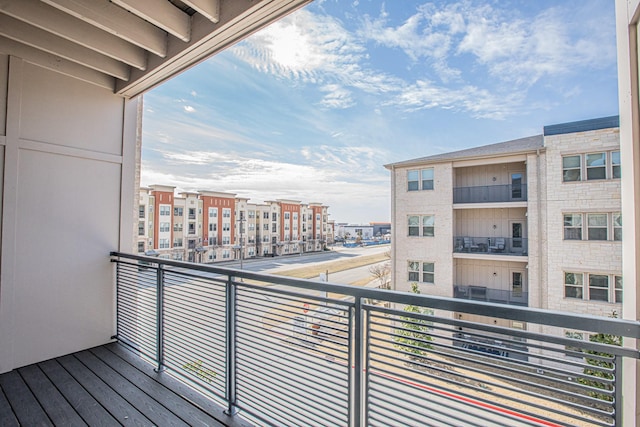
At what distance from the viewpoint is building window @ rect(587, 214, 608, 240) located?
4.41 meters

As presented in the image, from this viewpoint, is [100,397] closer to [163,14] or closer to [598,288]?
[163,14]

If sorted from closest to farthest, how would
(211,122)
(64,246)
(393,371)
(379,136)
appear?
(393,371) < (64,246) < (211,122) < (379,136)

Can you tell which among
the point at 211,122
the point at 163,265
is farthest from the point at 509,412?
the point at 211,122

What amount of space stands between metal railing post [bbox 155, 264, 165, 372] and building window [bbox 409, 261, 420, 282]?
6310mm

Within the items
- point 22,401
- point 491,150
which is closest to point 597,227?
point 491,150

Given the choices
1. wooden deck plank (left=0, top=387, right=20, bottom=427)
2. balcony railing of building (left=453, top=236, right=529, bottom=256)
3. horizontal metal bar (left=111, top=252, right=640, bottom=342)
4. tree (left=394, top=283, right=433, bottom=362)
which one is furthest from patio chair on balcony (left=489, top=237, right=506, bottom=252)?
wooden deck plank (left=0, top=387, right=20, bottom=427)

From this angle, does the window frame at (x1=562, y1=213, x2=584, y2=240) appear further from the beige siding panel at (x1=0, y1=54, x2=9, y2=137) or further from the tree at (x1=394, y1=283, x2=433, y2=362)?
the beige siding panel at (x1=0, y1=54, x2=9, y2=137)

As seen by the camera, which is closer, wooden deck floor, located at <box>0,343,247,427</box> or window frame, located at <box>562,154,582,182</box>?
Result: wooden deck floor, located at <box>0,343,247,427</box>

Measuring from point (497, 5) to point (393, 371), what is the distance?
6477mm

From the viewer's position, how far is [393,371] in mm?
1068

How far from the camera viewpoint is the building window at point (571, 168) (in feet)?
15.4

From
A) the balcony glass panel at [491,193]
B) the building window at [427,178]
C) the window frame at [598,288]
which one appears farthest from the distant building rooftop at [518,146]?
the window frame at [598,288]

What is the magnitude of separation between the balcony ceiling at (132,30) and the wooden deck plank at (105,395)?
7.17 feet

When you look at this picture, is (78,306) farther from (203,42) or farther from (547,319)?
(547,319)
